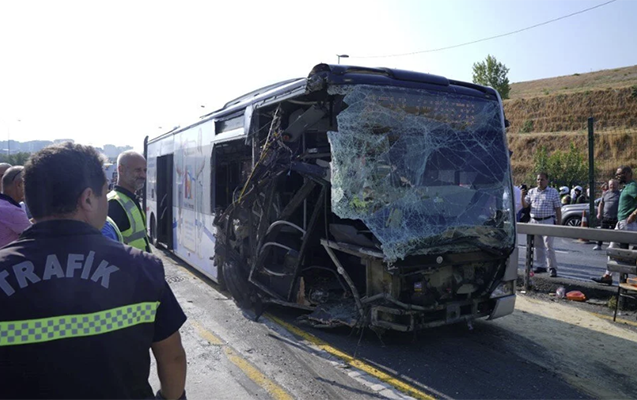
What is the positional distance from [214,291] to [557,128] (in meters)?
59.1

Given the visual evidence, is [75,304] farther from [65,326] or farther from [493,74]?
[493,74]

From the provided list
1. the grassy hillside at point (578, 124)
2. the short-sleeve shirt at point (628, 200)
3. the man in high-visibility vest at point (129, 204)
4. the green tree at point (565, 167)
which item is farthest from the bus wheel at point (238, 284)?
the grassy hillside at point (578, 124)

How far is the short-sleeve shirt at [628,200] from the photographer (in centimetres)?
836

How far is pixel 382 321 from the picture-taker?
5.15 metres

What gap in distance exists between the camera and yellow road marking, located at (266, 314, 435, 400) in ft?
14.0

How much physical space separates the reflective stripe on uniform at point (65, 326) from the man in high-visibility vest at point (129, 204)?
237 cm

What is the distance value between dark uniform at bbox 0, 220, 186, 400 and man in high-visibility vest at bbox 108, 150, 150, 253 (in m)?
2.30

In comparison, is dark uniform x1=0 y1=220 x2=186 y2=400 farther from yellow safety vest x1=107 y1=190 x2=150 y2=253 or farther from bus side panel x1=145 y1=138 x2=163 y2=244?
bus side panel x1=145 y1=138 x2=163 y2=244

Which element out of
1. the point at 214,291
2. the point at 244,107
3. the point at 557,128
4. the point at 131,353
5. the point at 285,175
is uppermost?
the point at 557,128

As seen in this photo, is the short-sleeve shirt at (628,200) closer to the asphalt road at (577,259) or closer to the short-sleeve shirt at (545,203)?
the short-sleeve shirt at (545,203)

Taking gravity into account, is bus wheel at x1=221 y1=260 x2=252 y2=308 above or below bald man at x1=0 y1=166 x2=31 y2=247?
below

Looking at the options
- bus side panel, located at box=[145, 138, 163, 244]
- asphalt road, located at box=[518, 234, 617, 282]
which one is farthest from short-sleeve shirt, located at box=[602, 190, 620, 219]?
bus side panel, located at box=[145, 138, 163, 244]

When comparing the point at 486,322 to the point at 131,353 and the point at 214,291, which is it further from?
the point at 131,353

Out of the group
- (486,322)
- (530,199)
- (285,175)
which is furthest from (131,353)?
(530,199)
